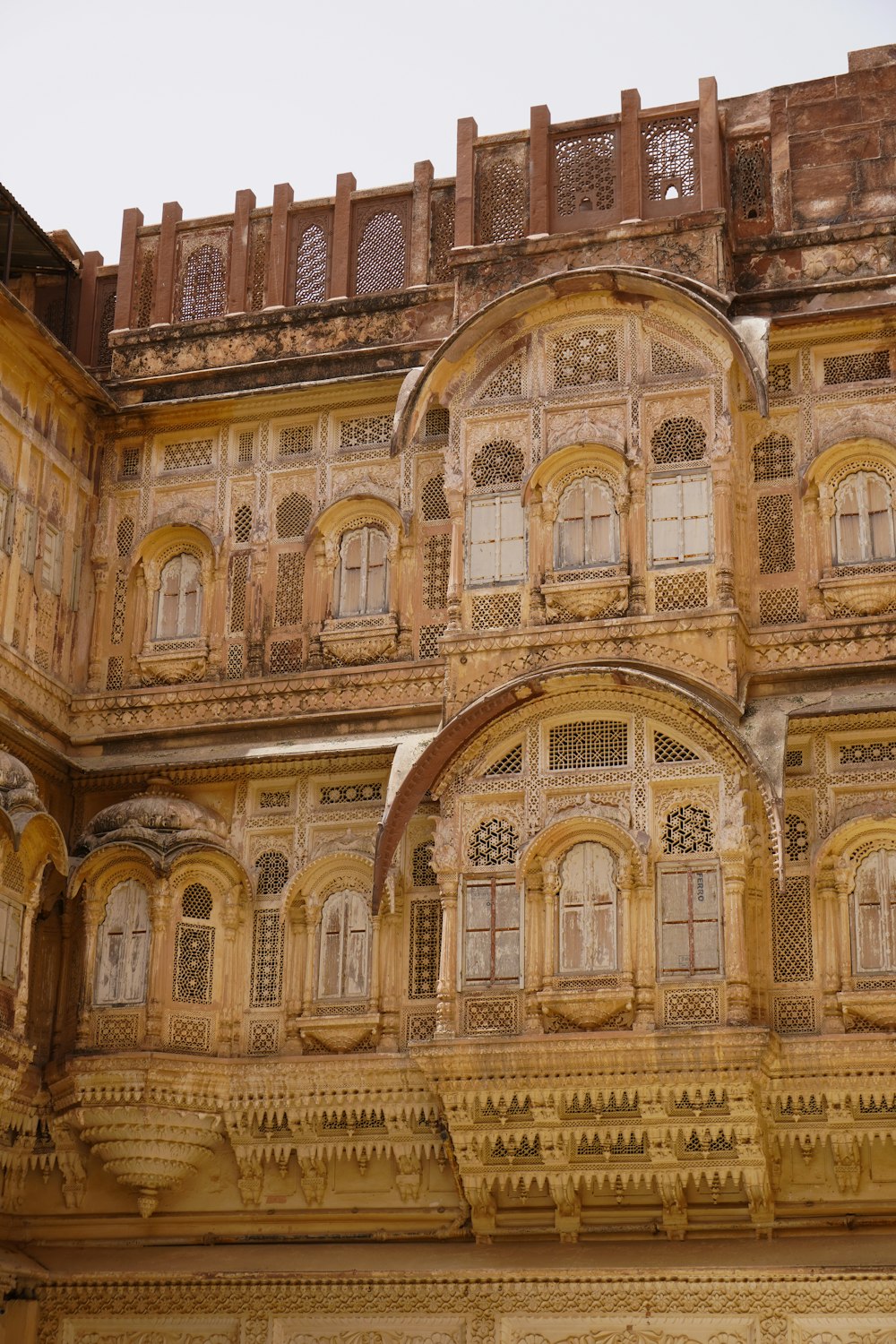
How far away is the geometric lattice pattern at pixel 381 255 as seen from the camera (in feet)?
50.0

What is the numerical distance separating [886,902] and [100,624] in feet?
20.0

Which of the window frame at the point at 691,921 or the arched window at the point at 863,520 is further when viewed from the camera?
the arched window at the point at 863,520

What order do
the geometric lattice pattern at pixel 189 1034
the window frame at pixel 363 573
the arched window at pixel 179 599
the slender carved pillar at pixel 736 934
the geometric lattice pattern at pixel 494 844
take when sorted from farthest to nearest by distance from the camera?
the arched window at pixel 179 599 → the window frame at pixel 363 573 → the geometric lattice pattern at pixel 189 1034 → the geometric lattice pattern at pixel 494 844 → the slender carved pillar at pixel 736 934

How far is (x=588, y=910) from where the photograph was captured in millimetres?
12750

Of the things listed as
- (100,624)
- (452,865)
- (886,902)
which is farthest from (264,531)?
(886,902)

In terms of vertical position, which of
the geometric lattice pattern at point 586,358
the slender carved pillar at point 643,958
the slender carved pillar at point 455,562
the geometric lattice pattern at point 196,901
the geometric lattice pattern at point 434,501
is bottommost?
the slender carved pillar at point 643,958

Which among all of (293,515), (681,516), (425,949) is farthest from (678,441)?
(425,949)

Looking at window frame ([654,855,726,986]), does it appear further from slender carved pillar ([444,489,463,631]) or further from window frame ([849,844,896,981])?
slender carved pillar ([444,489,463,631])

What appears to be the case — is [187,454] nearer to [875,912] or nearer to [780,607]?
[780,607]

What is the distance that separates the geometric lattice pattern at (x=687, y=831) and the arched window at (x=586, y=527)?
187 centimetres

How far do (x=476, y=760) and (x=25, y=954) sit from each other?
127 inches

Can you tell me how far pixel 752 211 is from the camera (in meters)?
14.5

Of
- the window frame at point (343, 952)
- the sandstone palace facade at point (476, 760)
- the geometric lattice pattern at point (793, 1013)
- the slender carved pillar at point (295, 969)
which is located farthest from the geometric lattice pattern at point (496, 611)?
the geometric lattice pattern at point (793, 1013)

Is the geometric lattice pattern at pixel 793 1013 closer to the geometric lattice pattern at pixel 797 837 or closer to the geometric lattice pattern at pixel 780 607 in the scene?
the geometric lattice pattern at pixel 797 837
